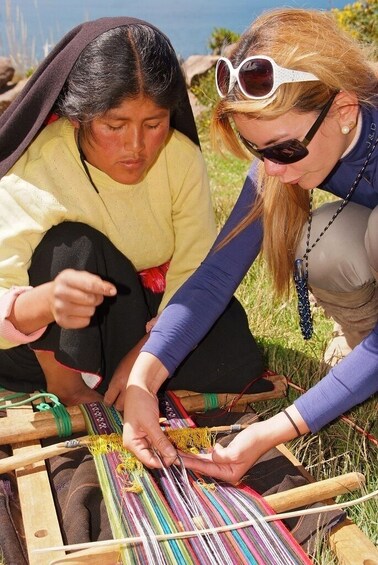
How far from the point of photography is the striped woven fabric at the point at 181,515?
5.36ft

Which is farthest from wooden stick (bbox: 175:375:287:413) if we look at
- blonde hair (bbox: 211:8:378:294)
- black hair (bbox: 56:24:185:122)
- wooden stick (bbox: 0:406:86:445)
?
black hair (bbox: 56:24:185:122)

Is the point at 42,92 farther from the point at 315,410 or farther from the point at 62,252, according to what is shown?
the point at 315,410

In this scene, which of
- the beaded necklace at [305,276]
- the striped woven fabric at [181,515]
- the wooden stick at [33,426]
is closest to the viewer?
the striped woven fabric at [181,515]

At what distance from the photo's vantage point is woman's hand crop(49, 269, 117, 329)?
186 centimetres

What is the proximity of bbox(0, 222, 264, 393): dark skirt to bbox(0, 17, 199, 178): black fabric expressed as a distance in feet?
0.89

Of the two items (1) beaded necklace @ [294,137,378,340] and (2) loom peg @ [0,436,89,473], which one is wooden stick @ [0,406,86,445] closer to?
(2) loom peg @ [0,436,89,473]

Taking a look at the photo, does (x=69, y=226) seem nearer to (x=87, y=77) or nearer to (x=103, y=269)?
(x=103, y=269)

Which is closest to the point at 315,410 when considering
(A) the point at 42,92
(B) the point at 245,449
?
(B) the point at 245,449

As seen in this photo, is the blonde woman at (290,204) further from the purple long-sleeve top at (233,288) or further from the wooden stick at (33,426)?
the wooden stick at (33,426)

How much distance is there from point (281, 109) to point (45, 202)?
→ 0.78m

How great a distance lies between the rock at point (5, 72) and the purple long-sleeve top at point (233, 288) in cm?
679

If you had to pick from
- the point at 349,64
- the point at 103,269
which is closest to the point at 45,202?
the point at 103,269

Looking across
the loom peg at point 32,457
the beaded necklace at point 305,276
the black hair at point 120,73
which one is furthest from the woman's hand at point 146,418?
the black hair at point 120,73

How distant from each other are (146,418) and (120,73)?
3.01ft
